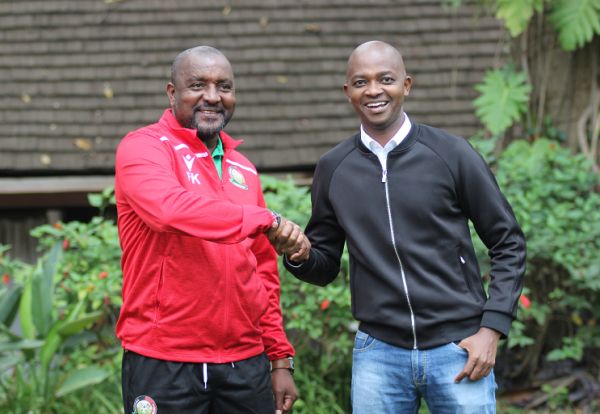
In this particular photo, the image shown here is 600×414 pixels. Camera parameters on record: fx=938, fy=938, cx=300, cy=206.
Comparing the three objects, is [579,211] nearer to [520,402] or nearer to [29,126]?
[520,402]

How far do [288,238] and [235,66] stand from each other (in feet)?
17.6

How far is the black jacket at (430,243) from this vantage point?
11.4 feet

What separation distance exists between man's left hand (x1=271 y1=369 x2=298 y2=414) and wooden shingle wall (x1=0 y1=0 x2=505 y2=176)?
436cm

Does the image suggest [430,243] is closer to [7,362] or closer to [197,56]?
[197,56]

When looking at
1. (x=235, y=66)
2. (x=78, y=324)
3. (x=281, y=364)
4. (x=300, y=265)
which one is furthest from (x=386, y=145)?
(x=235, y=66)

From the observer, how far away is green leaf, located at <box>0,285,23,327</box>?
19.7ft

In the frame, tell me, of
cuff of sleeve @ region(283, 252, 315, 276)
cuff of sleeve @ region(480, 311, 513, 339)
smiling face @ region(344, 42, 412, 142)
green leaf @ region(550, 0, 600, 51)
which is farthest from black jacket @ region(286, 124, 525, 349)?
green leaf @ region(550, 0, 600, 51)

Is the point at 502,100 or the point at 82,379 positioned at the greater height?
the point at 502,100

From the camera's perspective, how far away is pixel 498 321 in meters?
3.43

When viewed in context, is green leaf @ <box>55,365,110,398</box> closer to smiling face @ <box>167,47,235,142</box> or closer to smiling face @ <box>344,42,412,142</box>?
smiling face @ <box>167,47,235,142</box>

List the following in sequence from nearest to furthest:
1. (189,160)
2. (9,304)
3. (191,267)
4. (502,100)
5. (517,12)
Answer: (191,267), (189,160), (9,304), (517,12), (502,100)

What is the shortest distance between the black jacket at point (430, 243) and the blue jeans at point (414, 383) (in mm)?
47

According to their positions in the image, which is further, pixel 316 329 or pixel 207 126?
pixel 316 329

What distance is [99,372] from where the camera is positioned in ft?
18.9
